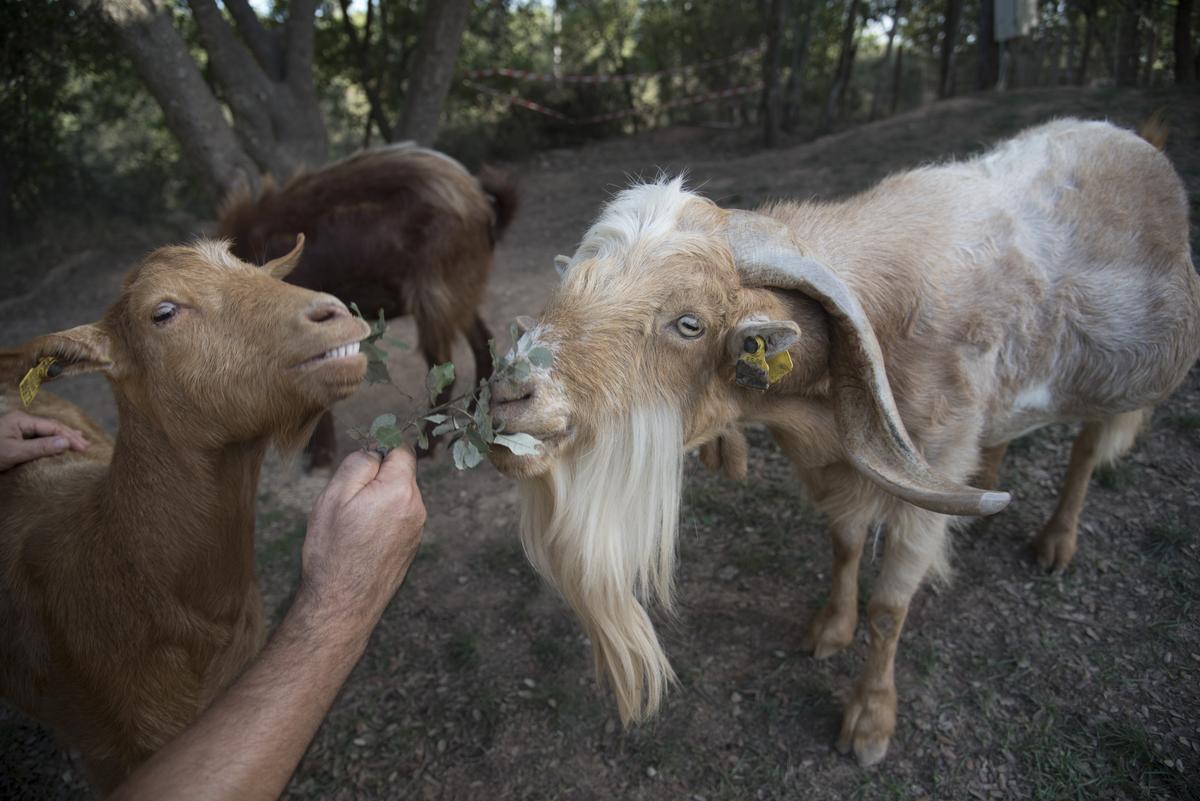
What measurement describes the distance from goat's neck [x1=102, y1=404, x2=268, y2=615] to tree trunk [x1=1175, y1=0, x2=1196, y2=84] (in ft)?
43.1

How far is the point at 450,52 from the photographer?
21.8 ft

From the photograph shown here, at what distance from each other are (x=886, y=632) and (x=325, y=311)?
2.34 m

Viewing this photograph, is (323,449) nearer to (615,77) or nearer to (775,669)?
(775,669)

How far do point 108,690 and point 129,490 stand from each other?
639 millimetres

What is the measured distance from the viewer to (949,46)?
1241cm

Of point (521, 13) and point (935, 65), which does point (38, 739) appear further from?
point (935, 65)

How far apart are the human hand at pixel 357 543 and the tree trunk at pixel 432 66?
5819mm

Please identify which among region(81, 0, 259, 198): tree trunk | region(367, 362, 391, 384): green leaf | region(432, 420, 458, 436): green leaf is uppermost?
region(81, 0, 259, 198): tree trunk

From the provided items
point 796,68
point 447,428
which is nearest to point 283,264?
A: point 447,428

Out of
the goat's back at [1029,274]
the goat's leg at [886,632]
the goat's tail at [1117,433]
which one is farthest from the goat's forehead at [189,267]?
the goat's tail at [1117,433]

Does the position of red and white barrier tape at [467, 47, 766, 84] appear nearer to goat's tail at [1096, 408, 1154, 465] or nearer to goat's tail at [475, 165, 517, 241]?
goat's tail at [475, 165, 517, 241]

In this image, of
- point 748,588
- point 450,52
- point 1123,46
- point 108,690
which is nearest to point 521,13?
point 450,52

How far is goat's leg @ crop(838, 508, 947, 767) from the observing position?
265 centimetres

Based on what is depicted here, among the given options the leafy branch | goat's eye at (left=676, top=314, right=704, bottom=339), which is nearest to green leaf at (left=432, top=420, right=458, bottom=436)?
the leafy branch
